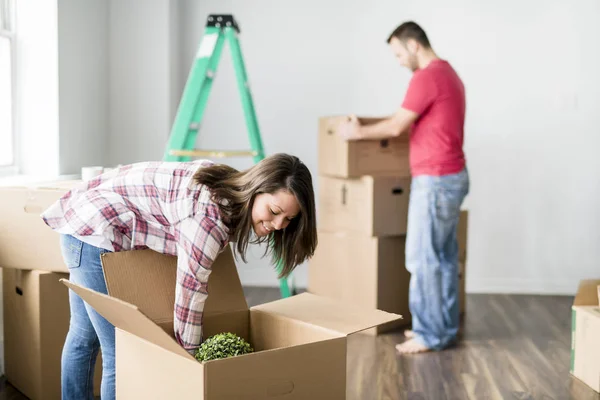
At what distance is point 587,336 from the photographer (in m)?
2.69

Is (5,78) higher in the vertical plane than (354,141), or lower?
higher

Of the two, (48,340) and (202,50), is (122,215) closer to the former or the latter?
(48,340)

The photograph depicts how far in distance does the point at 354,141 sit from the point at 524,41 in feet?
4.88

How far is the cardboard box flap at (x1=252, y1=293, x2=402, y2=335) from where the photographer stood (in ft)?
4.82

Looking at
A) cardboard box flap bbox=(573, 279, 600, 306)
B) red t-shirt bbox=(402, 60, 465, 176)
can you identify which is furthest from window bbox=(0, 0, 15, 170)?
cardboard box flap bbox=(573, 279, 600, 306)

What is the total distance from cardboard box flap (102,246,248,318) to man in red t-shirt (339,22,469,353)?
1.56 metres

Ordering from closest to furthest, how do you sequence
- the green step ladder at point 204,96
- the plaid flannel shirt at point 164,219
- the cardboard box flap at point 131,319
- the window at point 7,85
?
the cardboard box flap at point 131,319 < the plaid flannel shirt at point 164,219 < the window at point 7,85 < the green step ladder at point 204,96

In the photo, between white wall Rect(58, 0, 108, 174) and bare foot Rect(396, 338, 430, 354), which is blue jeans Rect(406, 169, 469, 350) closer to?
bare foot Rect(396, 338, 430, 354)

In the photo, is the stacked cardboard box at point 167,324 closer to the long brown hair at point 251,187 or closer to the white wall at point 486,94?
the long brown hair at point 251,187

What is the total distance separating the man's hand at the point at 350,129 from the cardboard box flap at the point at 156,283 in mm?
1709

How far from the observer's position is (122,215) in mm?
1693

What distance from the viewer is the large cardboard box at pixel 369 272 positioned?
3430 millimetres

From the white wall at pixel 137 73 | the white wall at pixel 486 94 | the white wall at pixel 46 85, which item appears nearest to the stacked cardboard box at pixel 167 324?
the white wall at pixel 46 85

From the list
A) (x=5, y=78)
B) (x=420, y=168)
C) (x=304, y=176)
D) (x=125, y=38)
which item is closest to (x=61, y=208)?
(x=304, y=176)
